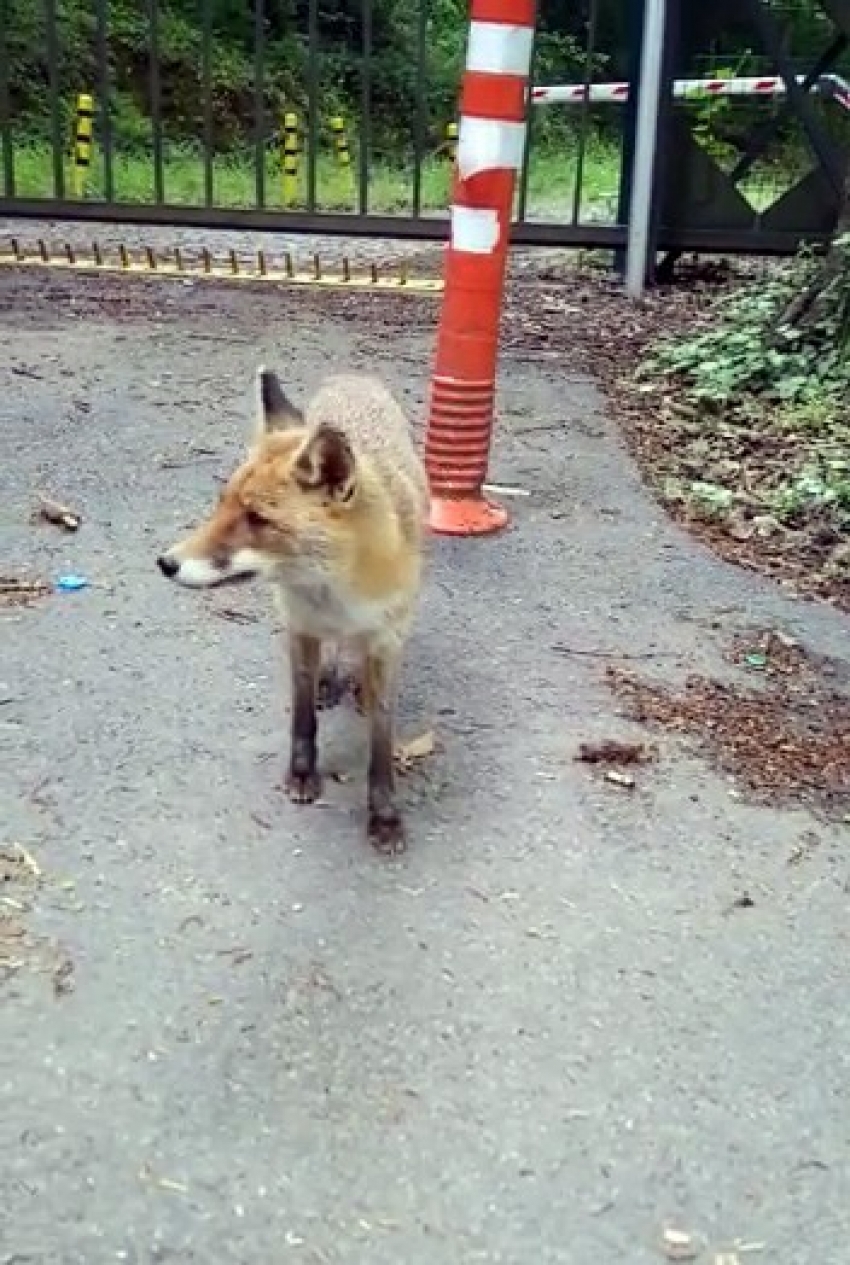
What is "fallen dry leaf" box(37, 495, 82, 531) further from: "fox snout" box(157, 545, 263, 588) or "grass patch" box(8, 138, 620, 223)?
"grass patch" box(8, 138, 620, 223)

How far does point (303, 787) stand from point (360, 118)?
29.2 feet

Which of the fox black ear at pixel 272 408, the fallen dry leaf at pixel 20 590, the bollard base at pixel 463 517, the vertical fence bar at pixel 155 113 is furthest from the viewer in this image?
the vertical fence bar at pixel 155 113

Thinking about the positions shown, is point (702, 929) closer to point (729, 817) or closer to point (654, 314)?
point (729, 817)

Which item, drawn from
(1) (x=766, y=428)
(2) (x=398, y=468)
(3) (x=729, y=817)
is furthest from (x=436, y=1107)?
(1) (x=766, y=428)

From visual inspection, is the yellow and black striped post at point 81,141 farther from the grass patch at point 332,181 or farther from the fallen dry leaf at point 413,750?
the fallen dry leaf at point 413,750

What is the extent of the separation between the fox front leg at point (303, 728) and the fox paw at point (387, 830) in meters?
0.20

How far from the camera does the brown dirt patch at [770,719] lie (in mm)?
3850

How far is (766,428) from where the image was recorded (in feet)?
21.6

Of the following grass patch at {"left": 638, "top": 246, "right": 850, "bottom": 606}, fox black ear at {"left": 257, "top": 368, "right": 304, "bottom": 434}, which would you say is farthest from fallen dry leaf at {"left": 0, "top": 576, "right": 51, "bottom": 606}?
grass patch at {"left": 638, "top": 246, "right": 850, "bottom": 606}

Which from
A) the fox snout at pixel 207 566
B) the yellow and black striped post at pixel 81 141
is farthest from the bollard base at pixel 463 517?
the yellow and black striped post at pixel 81 141

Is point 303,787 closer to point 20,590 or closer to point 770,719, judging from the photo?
point 770,719

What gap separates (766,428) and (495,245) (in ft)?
5.85

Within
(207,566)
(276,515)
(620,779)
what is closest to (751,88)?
(620,779)

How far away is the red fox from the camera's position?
10.6ft
